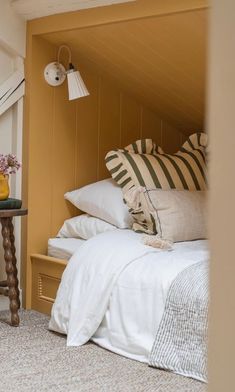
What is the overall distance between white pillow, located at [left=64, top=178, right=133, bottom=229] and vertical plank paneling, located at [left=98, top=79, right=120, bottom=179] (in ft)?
Result: 1.16

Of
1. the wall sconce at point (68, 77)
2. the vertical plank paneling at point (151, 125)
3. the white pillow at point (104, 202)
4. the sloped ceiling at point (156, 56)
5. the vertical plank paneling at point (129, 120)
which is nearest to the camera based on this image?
the sloped ceiling at point (156, 56)

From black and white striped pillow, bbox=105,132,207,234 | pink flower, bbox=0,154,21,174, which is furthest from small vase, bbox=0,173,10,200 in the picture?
black and white striped pillow, bbox=105,132,207,234

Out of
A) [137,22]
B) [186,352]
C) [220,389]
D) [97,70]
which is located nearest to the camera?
[220,389]

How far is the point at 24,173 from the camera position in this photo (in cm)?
342

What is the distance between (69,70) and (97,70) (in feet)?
1.13

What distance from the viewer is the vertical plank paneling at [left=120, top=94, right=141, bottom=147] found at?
3889 millimetres

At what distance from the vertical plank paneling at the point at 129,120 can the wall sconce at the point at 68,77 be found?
1.65ft

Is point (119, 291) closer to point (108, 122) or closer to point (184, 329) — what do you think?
point (184, 329)

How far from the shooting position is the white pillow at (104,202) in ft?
10.7

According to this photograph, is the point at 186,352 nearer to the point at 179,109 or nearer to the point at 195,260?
the point at 195,260

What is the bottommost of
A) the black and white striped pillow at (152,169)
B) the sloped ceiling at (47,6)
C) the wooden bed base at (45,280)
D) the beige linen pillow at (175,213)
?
the wooden bed base at (45,280)

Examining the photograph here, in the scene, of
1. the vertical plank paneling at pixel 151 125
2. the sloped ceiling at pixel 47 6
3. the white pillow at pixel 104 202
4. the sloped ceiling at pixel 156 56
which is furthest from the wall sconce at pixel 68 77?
the vertical plank paneling at pixel 151 125

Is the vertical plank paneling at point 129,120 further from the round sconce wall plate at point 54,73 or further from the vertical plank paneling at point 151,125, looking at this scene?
the round sconce wall plate at point 54,73

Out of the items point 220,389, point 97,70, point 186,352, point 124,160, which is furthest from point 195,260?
point 220,389
